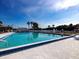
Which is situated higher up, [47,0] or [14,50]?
[47,0]

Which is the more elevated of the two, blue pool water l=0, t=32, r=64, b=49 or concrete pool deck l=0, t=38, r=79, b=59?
concrete pool deck l=0, t=38, r=79, b=59

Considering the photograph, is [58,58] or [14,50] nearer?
[58,58]

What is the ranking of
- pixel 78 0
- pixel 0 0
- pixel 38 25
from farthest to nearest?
pixel 38 25, pixel 0 0, pixel 78 0

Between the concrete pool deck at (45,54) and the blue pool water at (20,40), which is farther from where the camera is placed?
the blue pool water at (20,40)

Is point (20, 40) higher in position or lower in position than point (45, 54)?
lower

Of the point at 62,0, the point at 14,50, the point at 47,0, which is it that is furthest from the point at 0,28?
the point at 14,50

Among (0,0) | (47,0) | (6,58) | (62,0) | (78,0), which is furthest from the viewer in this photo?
(0,0)

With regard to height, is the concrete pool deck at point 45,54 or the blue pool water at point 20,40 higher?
the concrete pool deck at point 45,54

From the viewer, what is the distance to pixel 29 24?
49344mm

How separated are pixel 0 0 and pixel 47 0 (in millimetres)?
10377

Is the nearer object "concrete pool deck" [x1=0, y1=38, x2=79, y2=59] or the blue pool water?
"concrete pool deck" [x1=0, y1=38, x2=79, y2=59]

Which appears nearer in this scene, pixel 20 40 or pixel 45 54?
pixel 45 54

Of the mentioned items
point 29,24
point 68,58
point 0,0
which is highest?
point 0,0

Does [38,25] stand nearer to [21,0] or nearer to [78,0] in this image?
[21,0]
